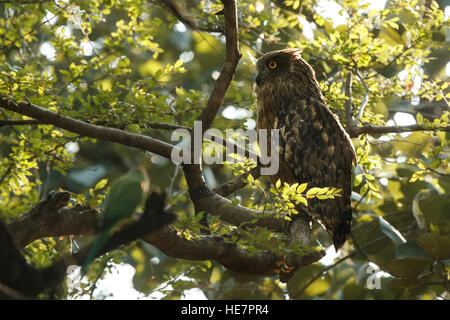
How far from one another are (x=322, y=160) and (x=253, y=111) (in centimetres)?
92

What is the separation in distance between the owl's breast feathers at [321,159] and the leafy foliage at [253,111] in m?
0.14

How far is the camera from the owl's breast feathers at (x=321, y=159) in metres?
3.52

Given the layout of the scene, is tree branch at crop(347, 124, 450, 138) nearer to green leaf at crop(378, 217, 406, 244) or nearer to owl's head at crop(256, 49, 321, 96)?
owl's head at crop(256, 49, 321, 96)

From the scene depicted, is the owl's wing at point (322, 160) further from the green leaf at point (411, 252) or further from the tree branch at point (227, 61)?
the tree branch at point (227, 61)

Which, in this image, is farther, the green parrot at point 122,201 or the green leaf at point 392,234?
the green leaf at point 392,234

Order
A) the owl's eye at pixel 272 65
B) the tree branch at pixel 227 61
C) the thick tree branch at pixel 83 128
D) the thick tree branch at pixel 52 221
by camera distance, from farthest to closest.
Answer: the owl's eye at pixel 272 65
the thick tree branch at pixel 83 128
the tree branch at pixel 227 61
the thick tree branch at pixel 52 221

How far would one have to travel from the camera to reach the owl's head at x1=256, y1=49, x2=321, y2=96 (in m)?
3.97

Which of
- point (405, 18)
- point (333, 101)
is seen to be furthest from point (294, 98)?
point (405, 18)

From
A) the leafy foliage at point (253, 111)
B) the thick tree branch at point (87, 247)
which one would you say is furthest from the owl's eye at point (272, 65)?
the thick tree branch at point (87, 247)

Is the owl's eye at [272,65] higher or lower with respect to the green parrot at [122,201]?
higher

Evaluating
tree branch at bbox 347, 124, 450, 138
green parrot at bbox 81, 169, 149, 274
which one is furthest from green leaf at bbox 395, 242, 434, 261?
green parrot at bbox 81, 169, 149, 274

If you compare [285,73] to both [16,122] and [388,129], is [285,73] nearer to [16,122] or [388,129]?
[388,129]

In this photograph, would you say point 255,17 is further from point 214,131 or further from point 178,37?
point 178,37
